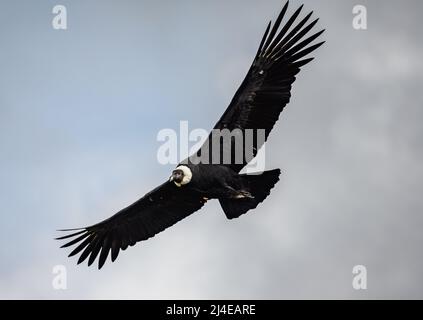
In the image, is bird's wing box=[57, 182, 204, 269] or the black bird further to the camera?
bird's wing box=[57, 182, 204, 269]

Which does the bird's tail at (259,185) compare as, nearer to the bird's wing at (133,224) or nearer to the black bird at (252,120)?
the black bird at (252,120)

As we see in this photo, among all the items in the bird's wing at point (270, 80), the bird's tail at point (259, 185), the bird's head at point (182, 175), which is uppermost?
the bird's wing at point (270, 80)

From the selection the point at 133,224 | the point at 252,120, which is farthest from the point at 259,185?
the point at 133,224

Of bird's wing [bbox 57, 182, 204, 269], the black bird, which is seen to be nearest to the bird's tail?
the black bird

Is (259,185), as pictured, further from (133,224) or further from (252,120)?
(133,224)

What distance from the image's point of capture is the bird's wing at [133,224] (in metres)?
21.2

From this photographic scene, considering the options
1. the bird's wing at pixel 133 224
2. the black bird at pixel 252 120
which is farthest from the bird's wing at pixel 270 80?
the bird's wing at pixel 133 224

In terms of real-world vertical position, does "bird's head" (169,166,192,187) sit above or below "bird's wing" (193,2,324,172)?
below

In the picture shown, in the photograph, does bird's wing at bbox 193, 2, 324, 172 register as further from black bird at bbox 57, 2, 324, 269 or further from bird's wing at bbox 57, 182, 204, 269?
bird's wing at bbox 57, 182, 204, 269

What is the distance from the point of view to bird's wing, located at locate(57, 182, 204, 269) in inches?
835

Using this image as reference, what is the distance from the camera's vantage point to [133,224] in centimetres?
2173

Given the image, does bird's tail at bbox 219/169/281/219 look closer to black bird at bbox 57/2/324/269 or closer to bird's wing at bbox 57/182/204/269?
black bird at bbox 57/2/324/269

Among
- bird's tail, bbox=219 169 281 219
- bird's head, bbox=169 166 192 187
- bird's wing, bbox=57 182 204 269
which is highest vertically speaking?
bird's head, bbox=169 166 192 187
